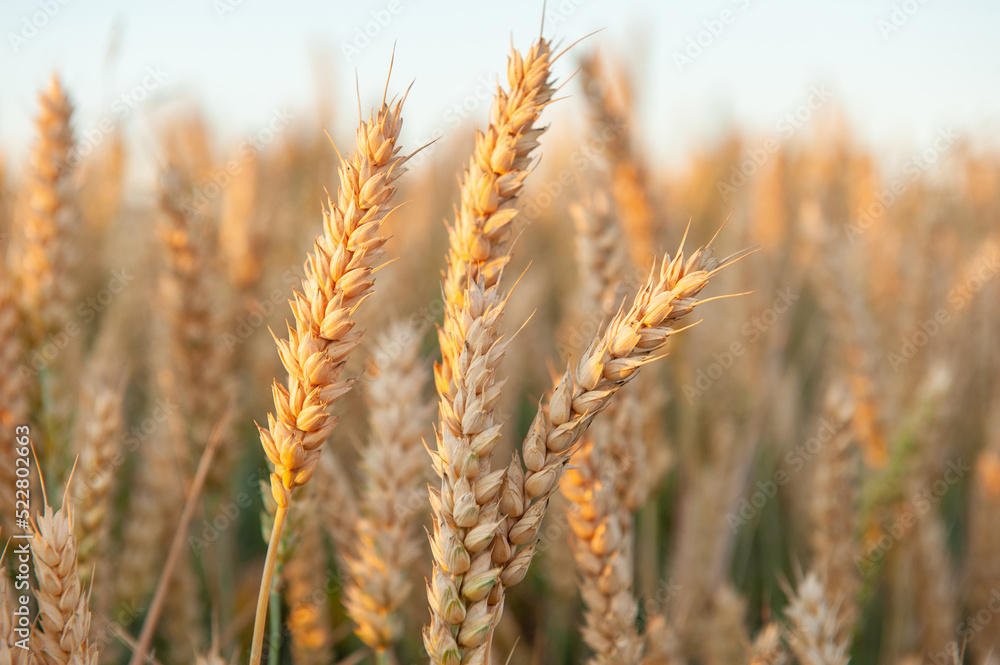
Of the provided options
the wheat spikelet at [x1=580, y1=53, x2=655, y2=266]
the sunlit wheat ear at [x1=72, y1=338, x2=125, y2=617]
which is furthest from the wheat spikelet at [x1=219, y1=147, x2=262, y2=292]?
the wheat spikelet at [x1=580, y1=53, x2=655, y2=266]

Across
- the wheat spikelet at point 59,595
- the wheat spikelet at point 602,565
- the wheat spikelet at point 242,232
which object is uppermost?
the wheat spikelet at point 242,232

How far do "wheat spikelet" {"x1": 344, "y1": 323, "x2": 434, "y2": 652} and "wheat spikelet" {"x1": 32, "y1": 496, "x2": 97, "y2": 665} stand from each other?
0.39 metres

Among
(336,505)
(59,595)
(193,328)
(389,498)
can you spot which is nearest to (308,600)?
(336,505)

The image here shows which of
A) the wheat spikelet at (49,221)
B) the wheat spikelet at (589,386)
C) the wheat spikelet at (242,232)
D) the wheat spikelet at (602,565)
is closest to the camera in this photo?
the wheat spikelet at (589,386)

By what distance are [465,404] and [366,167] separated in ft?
0.90

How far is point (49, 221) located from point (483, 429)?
4.21 ft

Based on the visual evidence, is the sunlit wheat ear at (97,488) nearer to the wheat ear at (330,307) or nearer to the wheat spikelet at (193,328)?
the wheat spikelet at (193,328)

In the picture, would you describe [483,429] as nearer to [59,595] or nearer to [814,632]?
[59,595]

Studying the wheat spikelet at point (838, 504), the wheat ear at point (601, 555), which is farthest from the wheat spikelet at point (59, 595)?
the wheat spikelet at point (838, 504)

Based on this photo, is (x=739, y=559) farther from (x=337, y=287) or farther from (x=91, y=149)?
(x=91, y=149)

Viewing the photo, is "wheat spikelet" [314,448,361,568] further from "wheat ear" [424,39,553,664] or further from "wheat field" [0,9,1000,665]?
"wheat ear" [424,39,553,664]

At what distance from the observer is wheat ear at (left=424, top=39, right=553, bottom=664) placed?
2.13ft

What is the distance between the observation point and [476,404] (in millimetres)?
650

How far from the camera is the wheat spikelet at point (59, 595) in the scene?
27.4 inches
